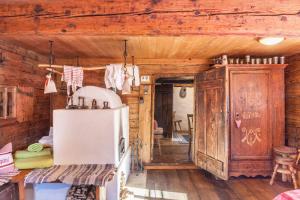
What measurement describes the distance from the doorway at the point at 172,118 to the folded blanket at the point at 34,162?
9.39ft

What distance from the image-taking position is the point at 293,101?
4.38 m

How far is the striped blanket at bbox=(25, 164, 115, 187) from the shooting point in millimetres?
2635

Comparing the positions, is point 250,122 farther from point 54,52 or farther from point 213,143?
point 54,52

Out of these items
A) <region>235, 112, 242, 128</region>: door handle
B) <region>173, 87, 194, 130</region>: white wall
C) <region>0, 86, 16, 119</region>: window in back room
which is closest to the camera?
<region>0, 86, 16, 119</region>: window in back room

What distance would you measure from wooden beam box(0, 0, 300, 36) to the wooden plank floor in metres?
2.38

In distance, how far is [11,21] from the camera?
2293mm

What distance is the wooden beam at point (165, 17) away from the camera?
7.23ft

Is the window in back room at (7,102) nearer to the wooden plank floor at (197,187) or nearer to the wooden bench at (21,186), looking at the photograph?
the wooden bench at (21,186)

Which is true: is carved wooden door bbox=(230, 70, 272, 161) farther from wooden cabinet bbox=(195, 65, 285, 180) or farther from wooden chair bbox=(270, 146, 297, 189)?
wooden chair bbox=(270, 146, 297, 189)

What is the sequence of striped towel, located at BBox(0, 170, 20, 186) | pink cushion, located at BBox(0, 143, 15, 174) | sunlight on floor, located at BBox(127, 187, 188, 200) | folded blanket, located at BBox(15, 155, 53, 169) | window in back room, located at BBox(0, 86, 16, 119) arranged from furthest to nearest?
sunlight on floor, located at BBox(127, 187, 188, 200) < window in back room, located at BBox(0, 86, 16, 119) < folded blanket, located at BBox(15, 155, 53, 169) < pink cushion, located at BBox(0, 143, 15, 174) < striped towel, located at BBox(0, 170, 20, 186)

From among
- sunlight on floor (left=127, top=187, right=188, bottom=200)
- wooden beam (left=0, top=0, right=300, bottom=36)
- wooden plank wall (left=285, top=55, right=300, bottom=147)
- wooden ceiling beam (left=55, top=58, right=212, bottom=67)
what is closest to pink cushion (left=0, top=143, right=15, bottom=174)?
wooden beam (left=0, top=0, right=300, bottom=36)

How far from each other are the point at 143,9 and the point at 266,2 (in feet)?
3.54

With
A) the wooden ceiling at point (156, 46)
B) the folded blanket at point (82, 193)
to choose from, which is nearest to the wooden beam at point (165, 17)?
the wooden ceiling at point (156, 46)

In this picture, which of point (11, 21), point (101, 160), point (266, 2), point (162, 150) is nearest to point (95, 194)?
point (101, 160)
